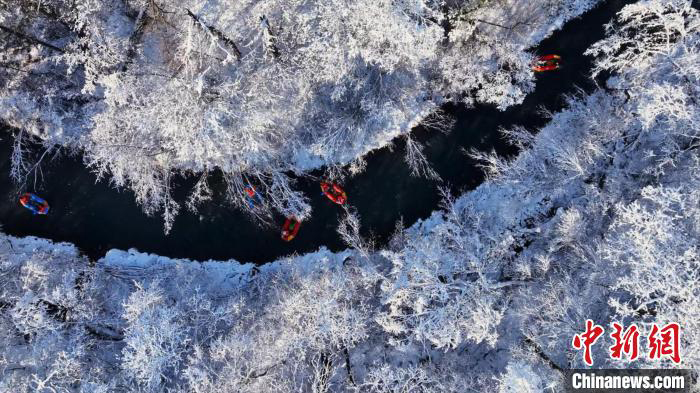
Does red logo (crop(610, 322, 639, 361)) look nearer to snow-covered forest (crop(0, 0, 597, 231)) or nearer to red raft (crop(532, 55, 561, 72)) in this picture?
snow-covered forest (crop(0, 0, 597, 231))

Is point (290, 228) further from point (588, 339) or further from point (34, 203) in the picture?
point (588, 339)

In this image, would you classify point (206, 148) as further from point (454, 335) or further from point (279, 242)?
point (454, 335)

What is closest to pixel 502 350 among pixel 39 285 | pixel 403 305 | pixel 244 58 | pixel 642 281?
pixel 403 305

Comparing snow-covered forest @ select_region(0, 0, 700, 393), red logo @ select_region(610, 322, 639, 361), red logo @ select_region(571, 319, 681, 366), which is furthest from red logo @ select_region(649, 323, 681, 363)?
snow-covered forest @ select_region(0, 0, 700, 393)

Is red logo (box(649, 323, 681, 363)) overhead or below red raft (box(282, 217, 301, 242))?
→ overhead

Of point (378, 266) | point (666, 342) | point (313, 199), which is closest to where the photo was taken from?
point (666, 342)

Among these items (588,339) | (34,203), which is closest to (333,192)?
(588,339)

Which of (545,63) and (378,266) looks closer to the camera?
(378,266)
